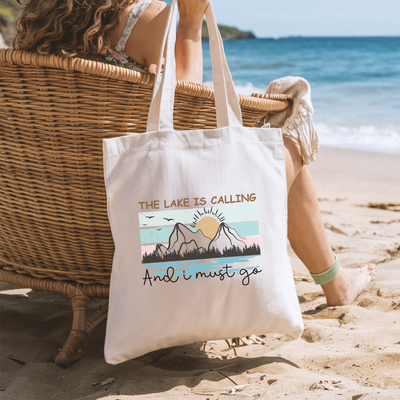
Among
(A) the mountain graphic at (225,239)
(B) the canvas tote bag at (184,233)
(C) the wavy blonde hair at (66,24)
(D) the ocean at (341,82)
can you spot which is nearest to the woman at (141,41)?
(C) the wavy blonde hair at (66,24)

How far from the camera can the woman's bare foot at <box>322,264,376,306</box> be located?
1796mm

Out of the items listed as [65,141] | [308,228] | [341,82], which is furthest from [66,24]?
[341,82]

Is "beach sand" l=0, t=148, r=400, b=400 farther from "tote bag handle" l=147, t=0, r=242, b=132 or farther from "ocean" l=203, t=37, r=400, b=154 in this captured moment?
"ocean" l=203, t=37, r=400, b=154

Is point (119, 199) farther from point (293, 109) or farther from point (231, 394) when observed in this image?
point (293, 109)

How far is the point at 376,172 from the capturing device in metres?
4.55

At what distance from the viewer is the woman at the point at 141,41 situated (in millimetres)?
1267

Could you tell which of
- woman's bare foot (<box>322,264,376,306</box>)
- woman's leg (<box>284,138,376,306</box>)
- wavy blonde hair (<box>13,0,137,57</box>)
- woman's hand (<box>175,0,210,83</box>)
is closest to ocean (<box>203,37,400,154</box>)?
woman's bare foot (<box>322,264,376,306</box>)

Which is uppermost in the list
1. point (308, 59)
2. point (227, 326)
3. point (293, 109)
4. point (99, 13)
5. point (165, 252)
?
point (308, 59)

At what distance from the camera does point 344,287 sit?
1.83 meters

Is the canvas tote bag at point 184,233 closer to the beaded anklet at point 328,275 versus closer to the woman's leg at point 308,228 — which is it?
the woman's leg at point 308,228

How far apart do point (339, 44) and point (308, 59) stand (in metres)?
5.39

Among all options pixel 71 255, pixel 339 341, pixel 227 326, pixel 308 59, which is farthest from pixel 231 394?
pixel 308 59

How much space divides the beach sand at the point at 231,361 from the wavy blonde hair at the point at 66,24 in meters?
0.94

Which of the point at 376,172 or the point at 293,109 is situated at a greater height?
the point at 293,109
